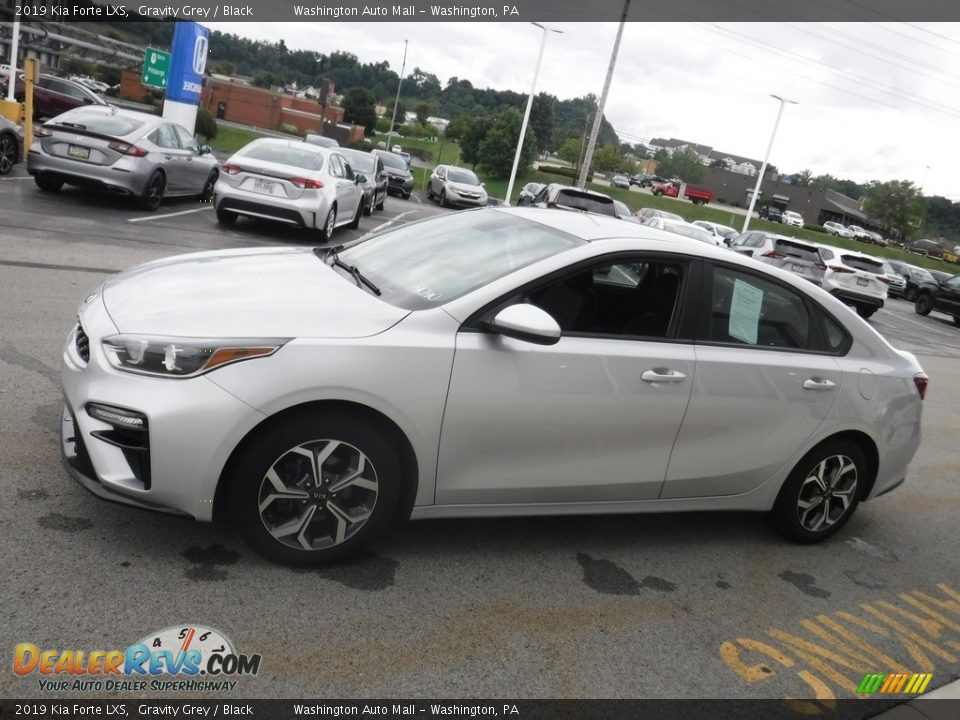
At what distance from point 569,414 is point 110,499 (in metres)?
1.92

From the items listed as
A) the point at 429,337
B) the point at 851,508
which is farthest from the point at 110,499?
the point at 851,508

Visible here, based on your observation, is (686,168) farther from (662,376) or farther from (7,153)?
(662,376)

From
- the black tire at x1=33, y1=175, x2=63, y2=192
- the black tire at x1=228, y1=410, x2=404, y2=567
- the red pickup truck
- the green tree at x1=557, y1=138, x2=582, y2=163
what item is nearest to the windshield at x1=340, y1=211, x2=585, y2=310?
the black tire at x1=228, y1=410, x2=404, y2=567

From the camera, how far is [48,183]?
13.1 m

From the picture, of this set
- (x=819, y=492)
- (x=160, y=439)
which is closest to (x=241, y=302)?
(x=160, y=439)

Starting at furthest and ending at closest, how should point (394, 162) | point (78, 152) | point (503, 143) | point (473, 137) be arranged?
point (473, 137) → point (503, 143) → point (394, 162) → point (78, 152)

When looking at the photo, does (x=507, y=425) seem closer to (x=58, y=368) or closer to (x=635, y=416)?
(x=635, y=416)

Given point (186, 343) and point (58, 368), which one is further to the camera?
point (58, 368)

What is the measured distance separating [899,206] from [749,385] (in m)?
109

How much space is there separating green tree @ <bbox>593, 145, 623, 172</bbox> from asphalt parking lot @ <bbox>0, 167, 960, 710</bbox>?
10987 cm

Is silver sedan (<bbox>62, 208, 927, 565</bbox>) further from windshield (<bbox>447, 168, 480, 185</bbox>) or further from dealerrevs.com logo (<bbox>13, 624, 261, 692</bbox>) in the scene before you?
windshield (<bbox>447, 168, 480, 185</bbox>)

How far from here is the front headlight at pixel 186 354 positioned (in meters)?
3.21

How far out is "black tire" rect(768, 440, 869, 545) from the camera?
4664 millimetres

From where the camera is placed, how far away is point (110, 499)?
323cm
